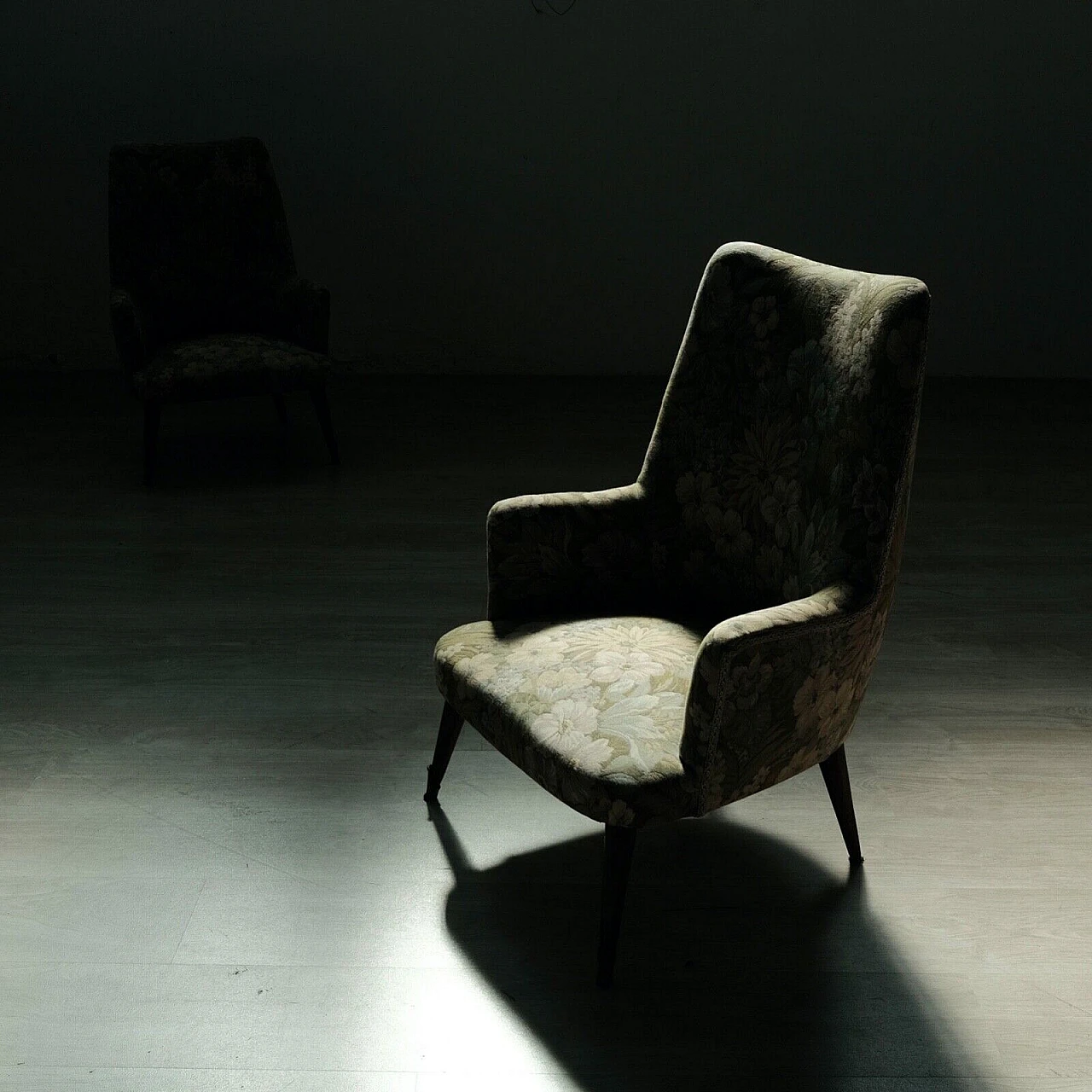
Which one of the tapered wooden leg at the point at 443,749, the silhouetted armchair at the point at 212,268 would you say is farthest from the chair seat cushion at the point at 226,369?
the tapered wooden leg at the point at 443,749

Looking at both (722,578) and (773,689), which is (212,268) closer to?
(722,578)

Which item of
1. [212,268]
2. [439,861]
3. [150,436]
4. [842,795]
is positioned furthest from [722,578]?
[212,268]

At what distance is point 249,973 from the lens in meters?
1.92

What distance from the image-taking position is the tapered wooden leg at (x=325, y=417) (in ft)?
13.9

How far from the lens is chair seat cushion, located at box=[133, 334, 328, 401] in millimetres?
4031

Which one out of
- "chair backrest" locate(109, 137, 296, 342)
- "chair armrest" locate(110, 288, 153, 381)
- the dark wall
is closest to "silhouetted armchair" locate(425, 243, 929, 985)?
"chair armrest" locate(110, 288, 153, 381)

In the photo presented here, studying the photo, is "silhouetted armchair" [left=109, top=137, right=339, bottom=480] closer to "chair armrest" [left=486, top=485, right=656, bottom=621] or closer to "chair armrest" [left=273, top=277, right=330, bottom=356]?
"chair armrest" [left=273, top=277, right=330, bottom=356]

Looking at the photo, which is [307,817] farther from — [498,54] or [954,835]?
[498,54]

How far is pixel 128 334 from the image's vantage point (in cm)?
410

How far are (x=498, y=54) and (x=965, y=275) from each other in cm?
214

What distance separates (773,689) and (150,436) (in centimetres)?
281

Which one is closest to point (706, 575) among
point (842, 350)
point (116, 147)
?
point (842, 350)

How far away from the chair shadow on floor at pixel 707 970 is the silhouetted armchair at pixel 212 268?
2370 mm

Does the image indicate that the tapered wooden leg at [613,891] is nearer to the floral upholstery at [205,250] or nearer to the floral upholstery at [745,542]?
the floral upholstery at [745,542]
